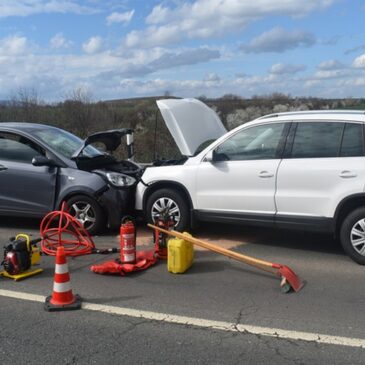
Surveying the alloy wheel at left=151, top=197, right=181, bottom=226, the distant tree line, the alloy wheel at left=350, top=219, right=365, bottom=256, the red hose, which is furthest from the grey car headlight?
the distant tree line

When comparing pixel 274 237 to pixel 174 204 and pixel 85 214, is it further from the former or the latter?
pixel 85 214

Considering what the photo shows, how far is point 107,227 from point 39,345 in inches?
163

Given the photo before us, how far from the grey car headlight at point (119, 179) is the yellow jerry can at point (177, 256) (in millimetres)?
2157

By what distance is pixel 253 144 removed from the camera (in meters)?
6.87

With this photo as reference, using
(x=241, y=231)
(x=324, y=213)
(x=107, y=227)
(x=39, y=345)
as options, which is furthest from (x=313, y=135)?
(x=39, y=345)

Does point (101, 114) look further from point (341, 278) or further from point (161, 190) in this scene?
point (341, 278)

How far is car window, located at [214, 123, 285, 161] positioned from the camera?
265 inches

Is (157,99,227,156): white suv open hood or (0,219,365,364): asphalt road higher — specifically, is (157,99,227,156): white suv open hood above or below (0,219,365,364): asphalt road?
above

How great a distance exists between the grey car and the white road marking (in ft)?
9.04

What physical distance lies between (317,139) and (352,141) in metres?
0.43

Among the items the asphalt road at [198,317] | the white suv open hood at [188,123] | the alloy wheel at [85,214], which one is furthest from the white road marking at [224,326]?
the white suv open hood at [188,123]

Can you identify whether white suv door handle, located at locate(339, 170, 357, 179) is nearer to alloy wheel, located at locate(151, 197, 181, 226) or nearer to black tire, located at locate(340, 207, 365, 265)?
black tire, located at locate(340, 207, 365, 265)

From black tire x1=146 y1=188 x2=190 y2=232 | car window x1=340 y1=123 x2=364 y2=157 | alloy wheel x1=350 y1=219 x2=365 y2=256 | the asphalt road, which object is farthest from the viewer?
black tire x1=146 y1=188 x2=190 y2=232

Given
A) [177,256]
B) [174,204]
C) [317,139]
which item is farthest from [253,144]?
[177,256]
